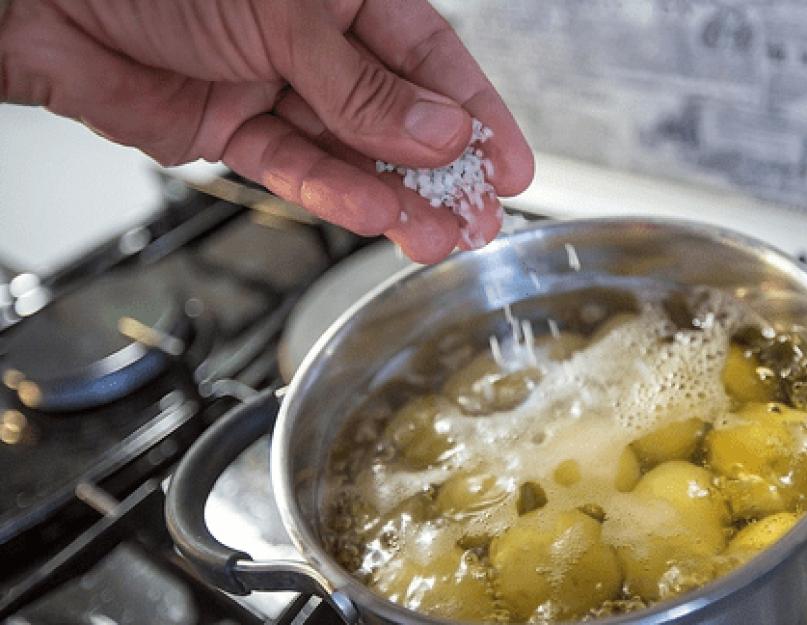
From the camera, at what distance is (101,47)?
552mm

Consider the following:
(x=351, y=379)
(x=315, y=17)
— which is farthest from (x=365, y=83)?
(x=351, y=379)

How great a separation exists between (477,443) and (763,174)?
324mm

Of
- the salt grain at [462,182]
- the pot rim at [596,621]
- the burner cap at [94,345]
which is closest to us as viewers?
the pot rim at [596,621]

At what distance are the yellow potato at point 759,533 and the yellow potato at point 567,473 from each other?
0.08m

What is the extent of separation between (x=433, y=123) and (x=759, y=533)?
0.25 m

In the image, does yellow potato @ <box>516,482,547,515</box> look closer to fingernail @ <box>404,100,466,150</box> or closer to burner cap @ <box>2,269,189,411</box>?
fingernail @ <box>404,100,466,150</box>

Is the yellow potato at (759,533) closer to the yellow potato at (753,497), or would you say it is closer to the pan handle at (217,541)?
the yellow potato at (753,497)

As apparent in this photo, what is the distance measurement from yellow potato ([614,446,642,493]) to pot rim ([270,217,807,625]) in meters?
0.12

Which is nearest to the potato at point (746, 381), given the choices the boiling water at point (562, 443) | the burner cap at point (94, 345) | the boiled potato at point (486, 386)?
the boiling water at point (562, 443)

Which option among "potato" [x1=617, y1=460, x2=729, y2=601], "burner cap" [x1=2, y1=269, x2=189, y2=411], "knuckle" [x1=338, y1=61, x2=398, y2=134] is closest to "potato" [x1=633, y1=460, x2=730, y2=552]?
"potato" [x1=617, y1=460, x2=729, y2=601]

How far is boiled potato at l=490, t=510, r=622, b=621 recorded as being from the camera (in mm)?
416

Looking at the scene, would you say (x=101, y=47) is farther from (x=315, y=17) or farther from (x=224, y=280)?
(x=224, y=280)

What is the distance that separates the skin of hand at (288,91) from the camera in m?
0.49

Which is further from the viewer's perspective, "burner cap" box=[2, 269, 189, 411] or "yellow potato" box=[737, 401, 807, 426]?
"burner cap" box=[2, 269, 189, 411]
